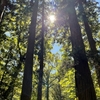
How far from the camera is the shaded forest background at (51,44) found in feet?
22.4

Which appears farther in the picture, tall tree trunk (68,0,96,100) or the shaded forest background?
the shaded forest background

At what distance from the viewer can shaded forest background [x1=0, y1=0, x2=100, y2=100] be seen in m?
6.84

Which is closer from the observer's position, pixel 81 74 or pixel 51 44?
pixel 81 74

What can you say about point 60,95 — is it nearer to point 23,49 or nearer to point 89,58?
point 23,49

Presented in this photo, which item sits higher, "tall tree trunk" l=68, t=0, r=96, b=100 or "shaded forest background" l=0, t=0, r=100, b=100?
"shaded forest background" l=0, t=0, r=100, b=100

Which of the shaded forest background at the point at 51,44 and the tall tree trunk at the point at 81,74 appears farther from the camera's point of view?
the shaded forest background at the point at 51,44

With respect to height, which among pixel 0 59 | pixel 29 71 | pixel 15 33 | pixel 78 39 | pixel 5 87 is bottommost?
pixel 29 71

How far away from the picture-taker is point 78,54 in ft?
22.1

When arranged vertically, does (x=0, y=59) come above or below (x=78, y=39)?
above

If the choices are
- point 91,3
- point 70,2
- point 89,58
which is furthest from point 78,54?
point 91,3

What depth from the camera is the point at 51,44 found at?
65.0 feet

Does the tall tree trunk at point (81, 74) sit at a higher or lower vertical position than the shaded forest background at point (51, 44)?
lower

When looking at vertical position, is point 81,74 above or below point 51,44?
below

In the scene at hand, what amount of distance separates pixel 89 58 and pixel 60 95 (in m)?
30.1
